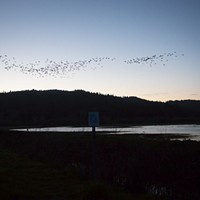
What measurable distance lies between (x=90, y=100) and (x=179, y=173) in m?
171

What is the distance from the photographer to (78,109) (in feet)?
570

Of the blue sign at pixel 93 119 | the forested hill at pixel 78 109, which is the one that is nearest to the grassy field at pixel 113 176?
the blue sign at pixel 93 119

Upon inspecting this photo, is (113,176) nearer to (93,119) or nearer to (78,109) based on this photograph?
(93,119)

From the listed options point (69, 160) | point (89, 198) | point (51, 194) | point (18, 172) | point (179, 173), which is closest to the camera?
point (89, 198)

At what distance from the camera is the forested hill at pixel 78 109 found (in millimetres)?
155625

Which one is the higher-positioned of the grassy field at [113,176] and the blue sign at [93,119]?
the blue sign at [93,119]

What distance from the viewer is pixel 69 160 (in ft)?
79.5

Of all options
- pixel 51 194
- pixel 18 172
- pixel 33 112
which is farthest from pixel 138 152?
pixel 33 112

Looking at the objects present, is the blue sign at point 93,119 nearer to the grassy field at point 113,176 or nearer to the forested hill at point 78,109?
the grassy field at point 113,176

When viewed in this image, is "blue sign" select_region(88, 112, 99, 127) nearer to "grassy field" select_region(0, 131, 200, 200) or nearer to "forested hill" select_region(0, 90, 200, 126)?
"grassy field" select_region(0, 131, 200, 200)

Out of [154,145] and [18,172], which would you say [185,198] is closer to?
[18,172]

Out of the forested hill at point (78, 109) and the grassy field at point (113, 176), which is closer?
the grassy field at point (113, 176)

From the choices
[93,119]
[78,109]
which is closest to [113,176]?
[93,119]

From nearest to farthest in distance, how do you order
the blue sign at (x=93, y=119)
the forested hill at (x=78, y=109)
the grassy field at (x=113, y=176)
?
the grassy field at (x=113, y=176), the blue sign at (x=93, y=119), the forested hill at (x=78, y=109)
